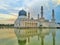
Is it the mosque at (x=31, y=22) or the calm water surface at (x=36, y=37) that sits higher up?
the mosque at (x=31, y=22)

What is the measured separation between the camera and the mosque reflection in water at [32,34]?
394 centimetres

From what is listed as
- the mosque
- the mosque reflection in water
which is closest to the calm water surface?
the mosque reflection in water

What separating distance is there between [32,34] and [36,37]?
0.57 feet

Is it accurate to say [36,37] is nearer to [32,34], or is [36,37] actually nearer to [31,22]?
[32,34]

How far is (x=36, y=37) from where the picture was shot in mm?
3992

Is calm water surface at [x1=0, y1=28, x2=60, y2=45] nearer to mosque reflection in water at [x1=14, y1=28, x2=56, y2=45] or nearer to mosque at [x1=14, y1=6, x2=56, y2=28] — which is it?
mosque reflection in water at [x1=14, y1=28, x2=56, y2=45]

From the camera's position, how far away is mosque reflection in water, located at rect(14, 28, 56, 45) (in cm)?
394

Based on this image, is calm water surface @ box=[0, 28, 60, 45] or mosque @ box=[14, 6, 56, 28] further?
mosque @ box=[14, 6, 56, 28]

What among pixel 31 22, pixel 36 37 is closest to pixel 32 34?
pixel 36 37

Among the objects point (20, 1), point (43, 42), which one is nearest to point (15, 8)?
point (20, 1)

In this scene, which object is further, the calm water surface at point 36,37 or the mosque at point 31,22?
the mosque at point 31,22

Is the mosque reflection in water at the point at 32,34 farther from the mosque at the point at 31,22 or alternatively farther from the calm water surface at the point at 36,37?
the mosque at the point at 31,22

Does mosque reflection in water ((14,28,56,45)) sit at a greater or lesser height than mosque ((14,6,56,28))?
lesser

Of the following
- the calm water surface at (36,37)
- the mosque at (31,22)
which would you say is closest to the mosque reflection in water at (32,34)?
the calm water surface at (36,37)
